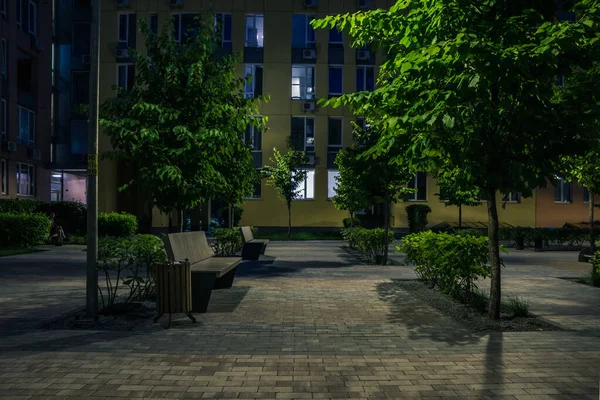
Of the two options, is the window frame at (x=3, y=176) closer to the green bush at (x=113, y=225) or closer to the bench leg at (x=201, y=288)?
the green bush at (x=113, y=225)

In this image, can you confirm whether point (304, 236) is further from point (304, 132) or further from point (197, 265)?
point (197, 265)

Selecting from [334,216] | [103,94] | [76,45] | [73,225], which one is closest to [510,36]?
[73,225]

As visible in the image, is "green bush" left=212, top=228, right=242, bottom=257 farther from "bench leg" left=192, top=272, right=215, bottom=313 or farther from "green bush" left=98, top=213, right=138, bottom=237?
"bench leg" left=192, top=272, right=215, bottom=313

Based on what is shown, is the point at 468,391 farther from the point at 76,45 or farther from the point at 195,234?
the point at 76,45

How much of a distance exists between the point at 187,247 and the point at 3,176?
27.2 metres

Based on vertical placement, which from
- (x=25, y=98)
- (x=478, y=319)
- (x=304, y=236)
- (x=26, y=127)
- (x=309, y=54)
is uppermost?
(x=309, y=54)

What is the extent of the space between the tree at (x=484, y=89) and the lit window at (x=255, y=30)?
32.5 metres

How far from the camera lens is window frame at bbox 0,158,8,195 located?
32344 mm

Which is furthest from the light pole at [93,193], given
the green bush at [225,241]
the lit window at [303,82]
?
the lit window at [303,82]

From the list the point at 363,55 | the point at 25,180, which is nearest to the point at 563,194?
the point at 363,55

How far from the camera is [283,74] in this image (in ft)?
130

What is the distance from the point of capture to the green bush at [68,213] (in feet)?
101

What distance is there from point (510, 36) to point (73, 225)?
93.3 ft

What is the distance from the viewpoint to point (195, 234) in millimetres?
11133
